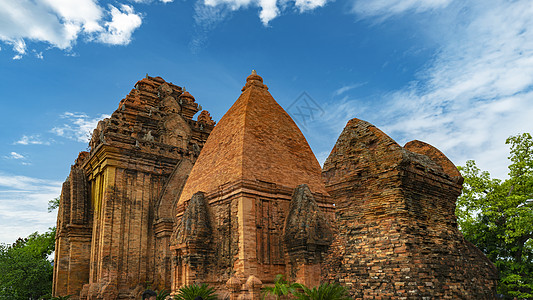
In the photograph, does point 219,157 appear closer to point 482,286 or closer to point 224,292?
point 224,292

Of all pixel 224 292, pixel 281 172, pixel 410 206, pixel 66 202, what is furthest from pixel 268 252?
pixel 66 202

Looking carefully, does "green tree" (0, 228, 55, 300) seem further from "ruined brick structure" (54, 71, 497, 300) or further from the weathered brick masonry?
the weathered brick masonry

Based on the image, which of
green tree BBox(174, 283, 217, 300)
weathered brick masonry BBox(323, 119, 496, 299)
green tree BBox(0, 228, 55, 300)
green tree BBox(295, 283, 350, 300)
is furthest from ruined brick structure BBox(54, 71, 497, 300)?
green tree BBox(0, 228, 55, 300)

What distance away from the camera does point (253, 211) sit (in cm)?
1080

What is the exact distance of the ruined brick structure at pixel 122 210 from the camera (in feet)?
52.6

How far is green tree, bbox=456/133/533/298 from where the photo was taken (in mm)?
16891

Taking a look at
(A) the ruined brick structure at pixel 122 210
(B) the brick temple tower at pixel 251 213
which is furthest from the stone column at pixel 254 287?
(A) the ruined brick structure at pixel 122 210

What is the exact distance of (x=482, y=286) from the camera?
305 inches

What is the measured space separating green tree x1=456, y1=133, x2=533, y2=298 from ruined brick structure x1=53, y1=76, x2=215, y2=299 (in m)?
13.2

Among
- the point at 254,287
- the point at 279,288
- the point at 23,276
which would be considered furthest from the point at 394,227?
the point at 23,276

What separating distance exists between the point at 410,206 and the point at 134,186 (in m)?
13.1

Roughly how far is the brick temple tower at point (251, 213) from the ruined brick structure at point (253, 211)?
4 centimetres

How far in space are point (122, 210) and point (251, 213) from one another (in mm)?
8108

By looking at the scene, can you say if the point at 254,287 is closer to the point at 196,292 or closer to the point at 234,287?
the point at 234,287
